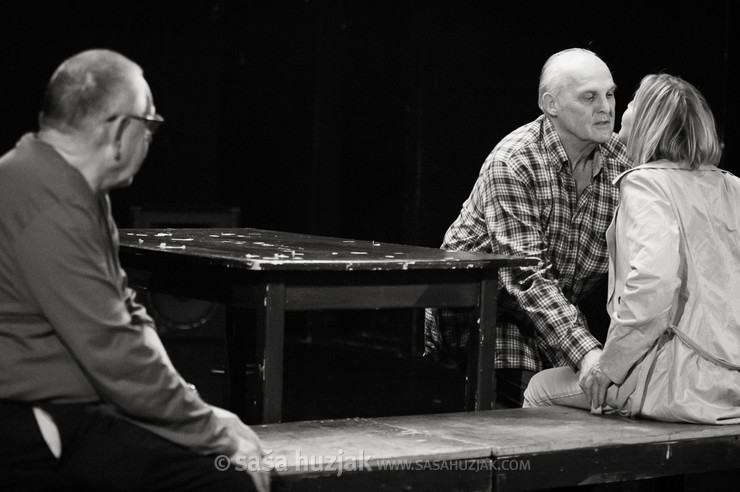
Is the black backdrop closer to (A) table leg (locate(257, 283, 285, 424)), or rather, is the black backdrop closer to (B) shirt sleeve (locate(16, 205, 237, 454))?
(A) table leg (locate(257, 283, 285, 424))

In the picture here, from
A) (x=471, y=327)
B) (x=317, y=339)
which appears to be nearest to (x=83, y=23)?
(x=317, y=339)

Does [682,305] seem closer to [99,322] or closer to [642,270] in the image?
[642,270]

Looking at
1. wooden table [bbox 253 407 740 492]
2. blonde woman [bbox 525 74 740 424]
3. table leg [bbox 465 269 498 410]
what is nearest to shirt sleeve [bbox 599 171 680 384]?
blonde woman [bbox 525 74 740 424]

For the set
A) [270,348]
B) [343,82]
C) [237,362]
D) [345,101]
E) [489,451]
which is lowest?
[237,362]

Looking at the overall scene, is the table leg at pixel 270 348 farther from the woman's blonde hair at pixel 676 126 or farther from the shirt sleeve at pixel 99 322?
the woman's blonde hair at pixel 676 126

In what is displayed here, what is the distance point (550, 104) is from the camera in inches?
176

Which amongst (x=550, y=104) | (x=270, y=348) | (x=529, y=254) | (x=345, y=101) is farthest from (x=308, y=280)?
(x=345, y=101)

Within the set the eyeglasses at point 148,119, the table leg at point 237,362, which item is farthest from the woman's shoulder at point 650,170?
the table leg at point 237,362

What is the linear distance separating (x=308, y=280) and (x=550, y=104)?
4.51 ft

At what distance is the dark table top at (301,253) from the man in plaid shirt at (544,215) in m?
0.27

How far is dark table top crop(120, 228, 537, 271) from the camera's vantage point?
3.51m

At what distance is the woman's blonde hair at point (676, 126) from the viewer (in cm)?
364

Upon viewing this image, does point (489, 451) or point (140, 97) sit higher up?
point (140, 97)

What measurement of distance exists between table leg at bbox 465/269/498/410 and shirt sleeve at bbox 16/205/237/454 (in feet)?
4.91
